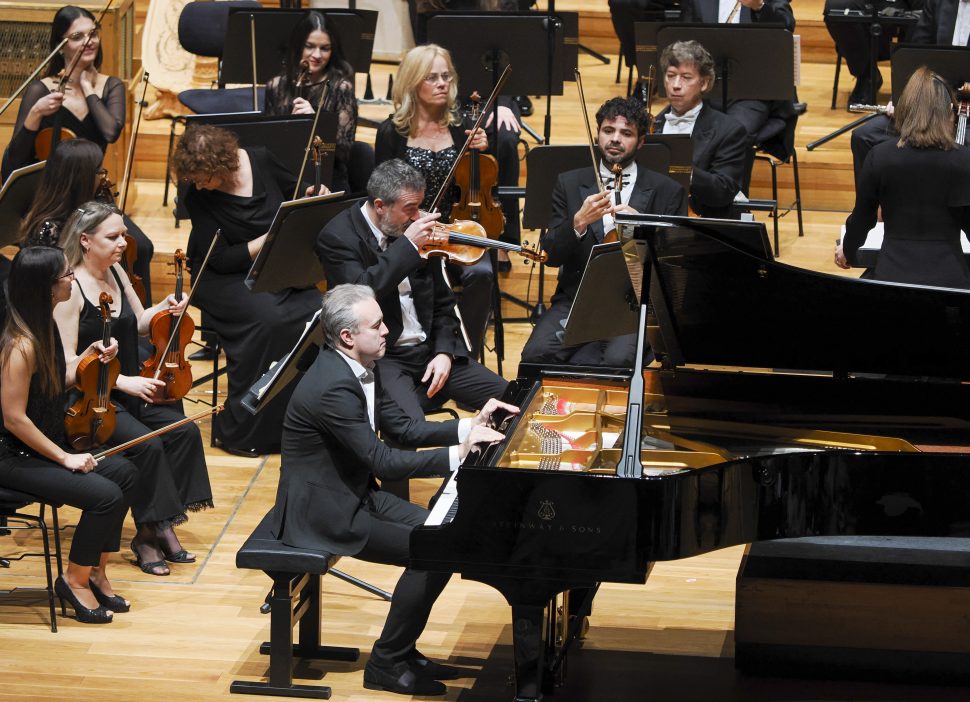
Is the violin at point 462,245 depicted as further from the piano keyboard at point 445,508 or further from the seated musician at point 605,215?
the piano keyboard at point 445,508

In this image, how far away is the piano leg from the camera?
3406 mm

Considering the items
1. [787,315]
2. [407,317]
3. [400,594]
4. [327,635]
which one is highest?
[787,315]

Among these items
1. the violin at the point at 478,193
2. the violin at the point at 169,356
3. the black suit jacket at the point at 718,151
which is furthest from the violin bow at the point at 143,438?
the black suit jacket at the point at 718,151

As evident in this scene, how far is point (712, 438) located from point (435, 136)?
2126mm

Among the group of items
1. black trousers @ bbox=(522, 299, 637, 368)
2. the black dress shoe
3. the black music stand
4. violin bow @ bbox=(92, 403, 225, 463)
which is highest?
the black music stand

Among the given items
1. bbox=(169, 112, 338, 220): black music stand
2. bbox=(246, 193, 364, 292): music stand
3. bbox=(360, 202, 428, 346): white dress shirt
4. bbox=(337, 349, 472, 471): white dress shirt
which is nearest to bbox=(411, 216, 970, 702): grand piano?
bbox=(337, 349, 472, 471): white dress shirt

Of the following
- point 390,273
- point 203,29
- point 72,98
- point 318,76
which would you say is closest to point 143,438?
point 390,273

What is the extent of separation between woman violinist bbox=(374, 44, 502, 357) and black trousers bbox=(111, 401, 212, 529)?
46.7 inches

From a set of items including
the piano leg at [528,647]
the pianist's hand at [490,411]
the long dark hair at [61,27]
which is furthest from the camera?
the long dark hair at [61,27]

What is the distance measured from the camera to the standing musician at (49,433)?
414 cm

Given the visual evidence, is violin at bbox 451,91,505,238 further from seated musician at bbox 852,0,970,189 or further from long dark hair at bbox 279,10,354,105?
seated musician at bbox 852,0,970,189

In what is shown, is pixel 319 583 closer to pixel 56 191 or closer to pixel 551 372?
pixel 551 372

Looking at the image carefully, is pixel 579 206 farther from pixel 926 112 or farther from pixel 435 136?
pixel 926 112

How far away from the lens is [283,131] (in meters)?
5.62
